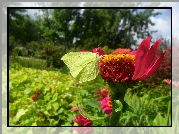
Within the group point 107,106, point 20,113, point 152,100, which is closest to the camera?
point 107,106

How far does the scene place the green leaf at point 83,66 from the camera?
23cm

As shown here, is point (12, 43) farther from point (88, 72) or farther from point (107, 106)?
point (88, 72)

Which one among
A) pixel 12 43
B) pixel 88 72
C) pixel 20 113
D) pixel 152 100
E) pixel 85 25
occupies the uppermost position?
pixel 85 25

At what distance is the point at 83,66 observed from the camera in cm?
24

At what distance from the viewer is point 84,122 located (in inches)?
27.1

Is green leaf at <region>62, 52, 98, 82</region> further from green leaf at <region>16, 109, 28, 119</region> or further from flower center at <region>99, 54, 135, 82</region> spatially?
green leaf at <region>16, 109, 28, 119</region>

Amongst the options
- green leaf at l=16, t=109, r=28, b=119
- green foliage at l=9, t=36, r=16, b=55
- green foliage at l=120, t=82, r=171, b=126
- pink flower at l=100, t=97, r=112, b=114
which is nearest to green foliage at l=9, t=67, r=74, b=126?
green leaf at l=16, t=109, r=28, b=119

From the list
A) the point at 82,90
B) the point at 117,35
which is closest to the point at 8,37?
the point at 82,90

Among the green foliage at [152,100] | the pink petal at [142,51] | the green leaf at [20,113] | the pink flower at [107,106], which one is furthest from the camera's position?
the green leaf at [20,113]

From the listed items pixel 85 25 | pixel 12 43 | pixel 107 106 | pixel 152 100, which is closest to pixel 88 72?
pixel 107 106

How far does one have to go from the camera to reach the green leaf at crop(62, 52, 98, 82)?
233mm

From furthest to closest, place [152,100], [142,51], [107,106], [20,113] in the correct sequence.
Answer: [20,113] → [152,100] → [107,106] → [142,51]

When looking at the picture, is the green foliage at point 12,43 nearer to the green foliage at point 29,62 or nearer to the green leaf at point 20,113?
the green foliage at point 29,62

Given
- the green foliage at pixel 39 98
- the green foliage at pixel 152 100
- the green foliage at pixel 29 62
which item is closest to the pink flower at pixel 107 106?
the green foliage at pixel 152 100
